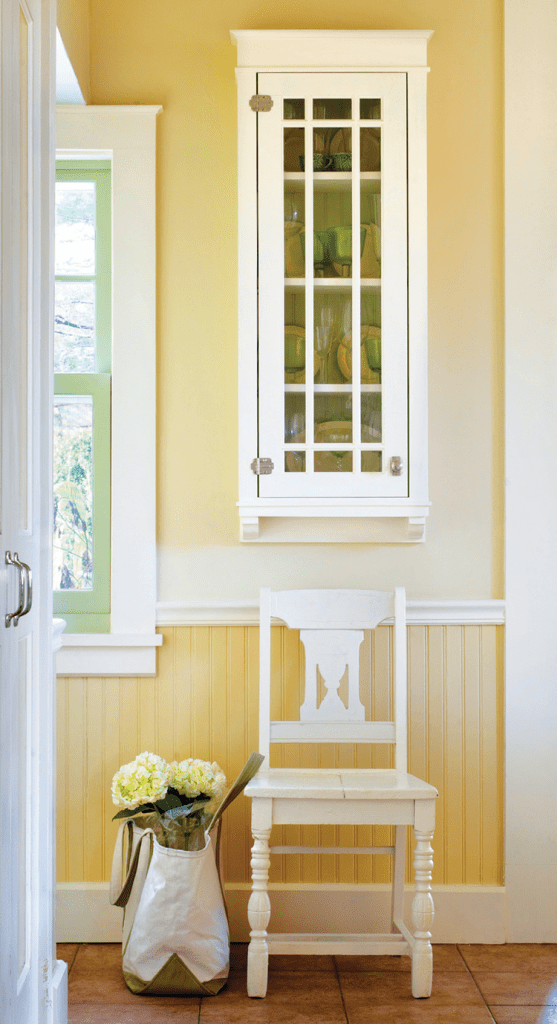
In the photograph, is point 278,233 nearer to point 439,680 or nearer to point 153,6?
point 153,6

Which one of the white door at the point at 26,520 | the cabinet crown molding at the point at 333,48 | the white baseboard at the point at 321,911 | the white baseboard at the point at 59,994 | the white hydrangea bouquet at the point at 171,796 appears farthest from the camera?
the white baseboard at the point at 321,911

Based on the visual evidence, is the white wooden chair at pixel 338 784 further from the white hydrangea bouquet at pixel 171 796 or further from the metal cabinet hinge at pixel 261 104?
the metal cabinet hinge at pixel 261 104

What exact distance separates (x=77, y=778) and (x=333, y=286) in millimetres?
1514

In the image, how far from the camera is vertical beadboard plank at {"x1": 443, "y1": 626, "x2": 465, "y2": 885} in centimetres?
229

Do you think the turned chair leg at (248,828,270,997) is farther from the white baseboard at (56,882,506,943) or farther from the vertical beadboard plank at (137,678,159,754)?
the vertical beadboard plank at (137,678,159,754)

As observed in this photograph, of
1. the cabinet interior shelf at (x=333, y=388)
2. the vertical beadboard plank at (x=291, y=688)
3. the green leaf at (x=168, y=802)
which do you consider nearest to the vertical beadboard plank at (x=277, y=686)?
the vertical beadboard plank at (x=291, y=688)

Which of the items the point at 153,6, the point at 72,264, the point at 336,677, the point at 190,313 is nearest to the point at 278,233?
the point at 190,313

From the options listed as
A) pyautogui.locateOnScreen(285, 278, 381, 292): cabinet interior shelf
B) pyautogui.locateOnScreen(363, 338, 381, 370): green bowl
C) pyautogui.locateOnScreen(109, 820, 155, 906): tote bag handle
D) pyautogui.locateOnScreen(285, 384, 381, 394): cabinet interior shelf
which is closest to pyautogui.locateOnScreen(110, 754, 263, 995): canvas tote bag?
pyautogui.locateOnScreen(109, 820, 155, 906): tote bag handle

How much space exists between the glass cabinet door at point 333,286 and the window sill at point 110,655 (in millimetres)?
557

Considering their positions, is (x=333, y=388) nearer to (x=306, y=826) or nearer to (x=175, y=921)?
(x=306, y=826)

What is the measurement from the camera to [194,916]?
1.94 metres

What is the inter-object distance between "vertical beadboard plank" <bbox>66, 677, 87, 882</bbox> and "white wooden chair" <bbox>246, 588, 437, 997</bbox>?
0.53 metres

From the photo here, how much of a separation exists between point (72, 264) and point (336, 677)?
138 centimetres

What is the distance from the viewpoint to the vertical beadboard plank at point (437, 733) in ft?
7.52
